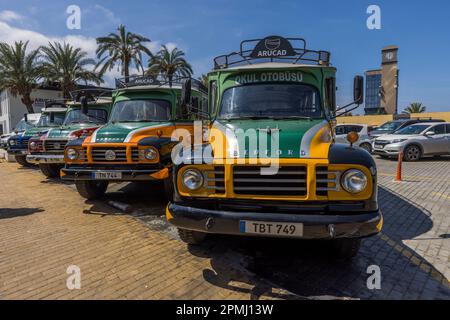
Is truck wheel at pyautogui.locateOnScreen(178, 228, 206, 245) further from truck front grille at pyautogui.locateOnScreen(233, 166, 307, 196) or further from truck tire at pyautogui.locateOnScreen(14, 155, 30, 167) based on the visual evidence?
truck tire at pyautogui.locateOnScreen(14, 155, 30, 167)

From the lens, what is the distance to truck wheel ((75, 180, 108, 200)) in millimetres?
6793

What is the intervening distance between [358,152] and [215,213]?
1.68m

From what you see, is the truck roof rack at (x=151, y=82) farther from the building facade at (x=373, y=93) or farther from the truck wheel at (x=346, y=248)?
the building facade at (x=373, y=93)

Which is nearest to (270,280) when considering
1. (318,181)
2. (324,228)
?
(324,228)

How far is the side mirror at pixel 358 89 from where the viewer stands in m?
4.67

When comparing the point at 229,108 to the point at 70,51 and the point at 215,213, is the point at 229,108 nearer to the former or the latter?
the point at 215,213

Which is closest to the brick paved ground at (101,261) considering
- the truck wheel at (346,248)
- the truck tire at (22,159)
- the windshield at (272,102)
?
the truck wheel at (346,248)

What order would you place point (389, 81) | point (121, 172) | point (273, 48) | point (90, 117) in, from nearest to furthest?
point (273, 48), point (121, 172), point (90, 117), point (389, 81)

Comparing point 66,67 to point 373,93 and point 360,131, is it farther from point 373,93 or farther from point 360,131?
point 373,93

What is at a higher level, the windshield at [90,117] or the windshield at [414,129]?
the windshield at [90,117]

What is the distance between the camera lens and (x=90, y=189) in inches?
271

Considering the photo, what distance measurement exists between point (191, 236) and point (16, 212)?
4.18 m

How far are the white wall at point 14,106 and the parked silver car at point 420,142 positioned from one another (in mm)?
34976

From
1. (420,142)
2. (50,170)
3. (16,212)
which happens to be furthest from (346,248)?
(420,142)
